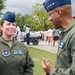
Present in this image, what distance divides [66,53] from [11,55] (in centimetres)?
162

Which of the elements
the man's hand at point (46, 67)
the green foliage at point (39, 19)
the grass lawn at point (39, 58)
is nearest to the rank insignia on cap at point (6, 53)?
the man's hand at point (46, 67)

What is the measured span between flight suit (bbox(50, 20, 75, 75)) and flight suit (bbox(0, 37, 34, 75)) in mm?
1372

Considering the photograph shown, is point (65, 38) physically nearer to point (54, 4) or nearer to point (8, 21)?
point (54, 4)

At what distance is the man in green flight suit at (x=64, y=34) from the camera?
2783mm

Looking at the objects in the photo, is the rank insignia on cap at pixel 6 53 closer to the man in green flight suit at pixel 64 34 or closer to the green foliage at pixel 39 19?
the man in green flight suit at pixel 64 34

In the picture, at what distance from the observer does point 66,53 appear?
2.84m

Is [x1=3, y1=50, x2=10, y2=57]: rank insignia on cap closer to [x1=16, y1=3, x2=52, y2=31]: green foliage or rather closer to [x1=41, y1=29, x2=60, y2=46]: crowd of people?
[x1=41, y1=29, x2=60, y2=46]: crowd of people

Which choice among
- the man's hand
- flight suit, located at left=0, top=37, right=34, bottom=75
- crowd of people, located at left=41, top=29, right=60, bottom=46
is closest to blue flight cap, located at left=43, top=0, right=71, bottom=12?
the man's hand

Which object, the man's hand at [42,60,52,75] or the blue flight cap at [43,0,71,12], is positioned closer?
the blue flight cap at [43,0,71,12]

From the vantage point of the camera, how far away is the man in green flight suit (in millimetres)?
2783

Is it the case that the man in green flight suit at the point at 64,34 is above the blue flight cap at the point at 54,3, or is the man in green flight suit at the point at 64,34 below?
below

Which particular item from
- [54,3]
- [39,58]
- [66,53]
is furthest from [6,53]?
[39,58]

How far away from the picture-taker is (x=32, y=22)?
268 feet

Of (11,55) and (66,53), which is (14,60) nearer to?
(11,55)
